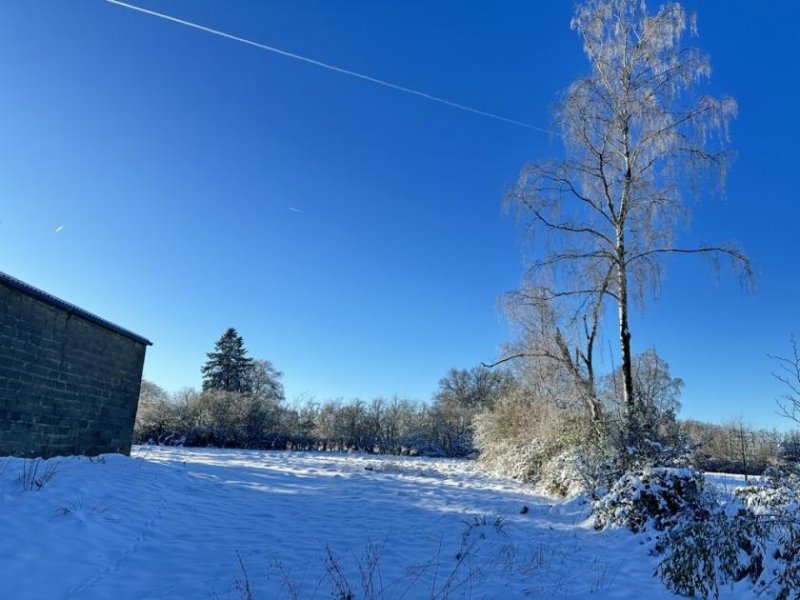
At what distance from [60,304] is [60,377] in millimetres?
1583

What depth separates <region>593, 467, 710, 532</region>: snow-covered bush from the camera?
21.5ft

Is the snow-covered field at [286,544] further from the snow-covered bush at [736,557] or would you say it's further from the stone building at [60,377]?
the stone building at [60,377]

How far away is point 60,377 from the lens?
10.6m

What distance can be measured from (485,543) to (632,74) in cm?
1019

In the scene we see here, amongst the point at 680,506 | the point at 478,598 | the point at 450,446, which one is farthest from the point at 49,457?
the point at 450,446

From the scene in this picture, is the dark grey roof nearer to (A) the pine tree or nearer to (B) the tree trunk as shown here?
(B) the tree trunk

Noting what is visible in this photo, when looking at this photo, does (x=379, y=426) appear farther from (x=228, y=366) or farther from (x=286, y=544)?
(x=286, y=544)

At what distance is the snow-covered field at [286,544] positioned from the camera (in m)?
4.21

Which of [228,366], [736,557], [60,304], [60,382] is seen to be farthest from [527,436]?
[228,366]

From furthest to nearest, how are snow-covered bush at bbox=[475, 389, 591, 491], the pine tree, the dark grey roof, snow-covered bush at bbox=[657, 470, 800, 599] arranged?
1. the pine tree
2. snow-covered bush at bbox=[475, 389, 591, 491]
3. the dark grey roof
4. snow-covered bush at bbox=[657, 470, 800, 599]

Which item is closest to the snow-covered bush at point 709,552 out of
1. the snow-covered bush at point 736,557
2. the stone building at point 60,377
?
the snow-covered bush at point 736,557

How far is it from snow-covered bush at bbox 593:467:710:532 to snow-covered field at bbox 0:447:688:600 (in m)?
0.33

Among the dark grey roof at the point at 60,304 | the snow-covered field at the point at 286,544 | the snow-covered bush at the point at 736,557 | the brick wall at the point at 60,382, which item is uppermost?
the dark grey roof at the point at 60,304

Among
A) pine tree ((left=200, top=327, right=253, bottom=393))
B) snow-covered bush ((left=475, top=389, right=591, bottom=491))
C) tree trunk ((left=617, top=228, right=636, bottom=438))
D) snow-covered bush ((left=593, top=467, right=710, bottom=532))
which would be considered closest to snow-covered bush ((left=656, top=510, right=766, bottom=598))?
snow-covered bush ((left=593, top=467, right=710, bottom=532))
